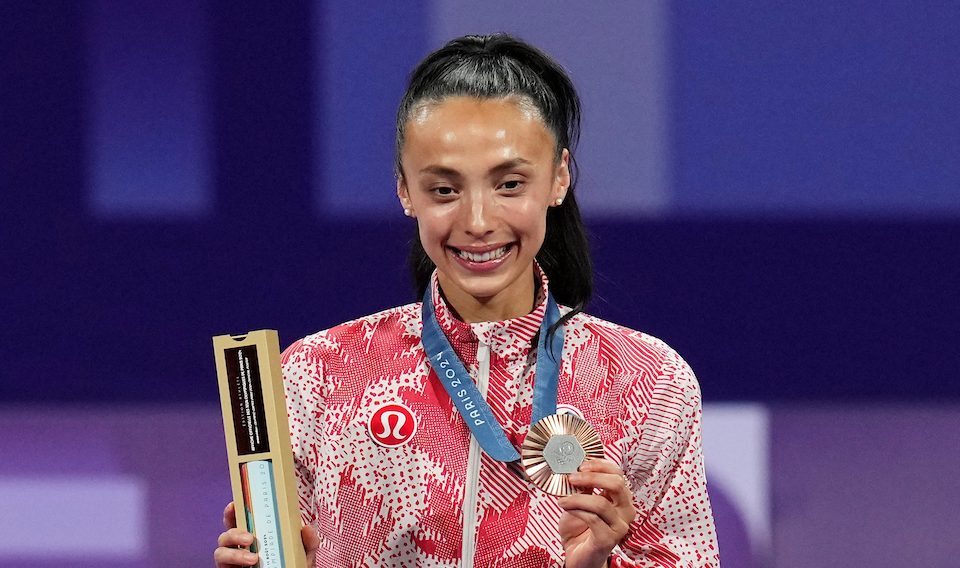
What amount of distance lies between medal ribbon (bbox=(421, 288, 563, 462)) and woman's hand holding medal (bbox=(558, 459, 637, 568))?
0.12 m

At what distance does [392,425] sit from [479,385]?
12 centimetres

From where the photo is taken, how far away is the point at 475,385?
156cm

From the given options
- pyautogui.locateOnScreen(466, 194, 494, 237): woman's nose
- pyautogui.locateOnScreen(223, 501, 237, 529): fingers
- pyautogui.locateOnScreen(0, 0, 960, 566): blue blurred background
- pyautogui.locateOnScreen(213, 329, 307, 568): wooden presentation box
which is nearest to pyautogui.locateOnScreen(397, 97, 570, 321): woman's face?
pyautogui.locateOnScreen(466, 194, 494, 237): woman's nose

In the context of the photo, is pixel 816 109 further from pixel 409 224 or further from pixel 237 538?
pixel 237 538

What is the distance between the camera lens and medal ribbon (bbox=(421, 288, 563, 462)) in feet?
4.87

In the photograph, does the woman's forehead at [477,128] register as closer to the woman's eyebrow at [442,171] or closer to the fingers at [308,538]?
the woman's eyebrow at [442,171]

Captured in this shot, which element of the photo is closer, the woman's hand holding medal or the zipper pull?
the woman's hand holding medal

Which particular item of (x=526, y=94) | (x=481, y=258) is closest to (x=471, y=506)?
(x=481, y=258)

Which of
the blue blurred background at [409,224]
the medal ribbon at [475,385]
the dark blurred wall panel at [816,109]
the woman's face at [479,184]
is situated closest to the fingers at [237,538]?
the medal ribbon at [475,385]

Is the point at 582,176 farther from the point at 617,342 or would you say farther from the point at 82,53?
the point at 82,53

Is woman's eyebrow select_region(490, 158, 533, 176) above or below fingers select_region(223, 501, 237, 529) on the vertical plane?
above

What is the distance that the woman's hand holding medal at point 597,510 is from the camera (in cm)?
132

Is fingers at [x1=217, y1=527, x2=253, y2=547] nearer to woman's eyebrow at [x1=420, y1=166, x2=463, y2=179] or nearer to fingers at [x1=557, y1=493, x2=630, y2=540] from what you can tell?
fingers at [x1=557, y1=493, x2=630, y2=540]

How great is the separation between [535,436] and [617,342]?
0.93 feet
